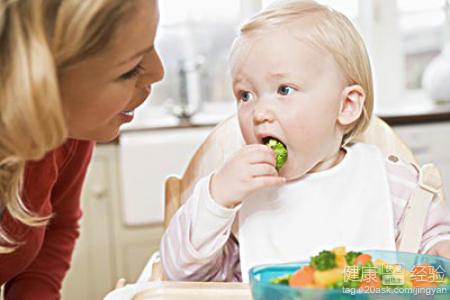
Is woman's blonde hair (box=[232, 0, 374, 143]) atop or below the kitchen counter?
atop

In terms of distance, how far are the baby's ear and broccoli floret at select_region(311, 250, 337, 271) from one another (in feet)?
1.46

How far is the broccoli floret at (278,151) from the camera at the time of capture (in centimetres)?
125

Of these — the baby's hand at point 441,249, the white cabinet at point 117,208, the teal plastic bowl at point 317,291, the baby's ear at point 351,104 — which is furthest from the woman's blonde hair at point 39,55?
the white cabinet at point 117,208

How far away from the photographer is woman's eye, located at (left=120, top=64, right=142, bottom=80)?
3.41 feet

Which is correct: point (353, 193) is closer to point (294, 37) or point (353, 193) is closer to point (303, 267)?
point (294, 37)

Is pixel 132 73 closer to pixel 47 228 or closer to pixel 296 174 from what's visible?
pixel 296 174

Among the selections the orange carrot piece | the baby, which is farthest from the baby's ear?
the orange carrot piece

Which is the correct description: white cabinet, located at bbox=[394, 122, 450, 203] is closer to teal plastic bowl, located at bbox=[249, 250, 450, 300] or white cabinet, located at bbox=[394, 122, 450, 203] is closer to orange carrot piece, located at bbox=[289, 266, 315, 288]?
teal plastic bowl, located at bbox=[249, 250, 450, 300]

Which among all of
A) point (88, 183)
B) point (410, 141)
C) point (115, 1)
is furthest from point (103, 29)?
point (410, 141)

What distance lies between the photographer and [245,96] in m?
1.31

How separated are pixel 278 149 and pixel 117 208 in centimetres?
170

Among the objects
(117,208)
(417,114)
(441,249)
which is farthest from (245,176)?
(417,114)

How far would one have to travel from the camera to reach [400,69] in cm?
351

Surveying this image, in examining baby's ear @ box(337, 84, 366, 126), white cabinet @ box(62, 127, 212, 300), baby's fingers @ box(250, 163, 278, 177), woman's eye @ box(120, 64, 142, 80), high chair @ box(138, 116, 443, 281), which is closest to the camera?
woman's eye @ box(120, 64, 142, 80)
